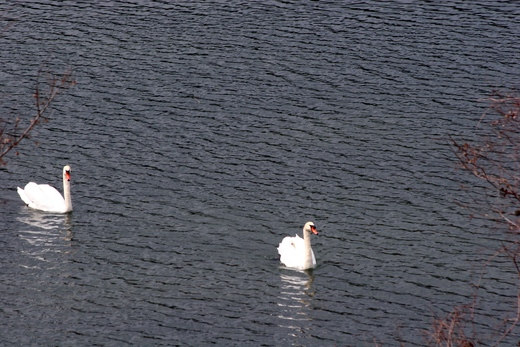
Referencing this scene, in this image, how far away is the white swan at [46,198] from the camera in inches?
1318

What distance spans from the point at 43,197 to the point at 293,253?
957cm

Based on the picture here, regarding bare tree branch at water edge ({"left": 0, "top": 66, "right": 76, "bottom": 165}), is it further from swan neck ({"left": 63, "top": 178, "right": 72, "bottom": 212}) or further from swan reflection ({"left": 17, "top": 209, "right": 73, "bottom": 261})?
swan reflection ({"left": 17, "top": 209, "right": 73, "bottom": 261})

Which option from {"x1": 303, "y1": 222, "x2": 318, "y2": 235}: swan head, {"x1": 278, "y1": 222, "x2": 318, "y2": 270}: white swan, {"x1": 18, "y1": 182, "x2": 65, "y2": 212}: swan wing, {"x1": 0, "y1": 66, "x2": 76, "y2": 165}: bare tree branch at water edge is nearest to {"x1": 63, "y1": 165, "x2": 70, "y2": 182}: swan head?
{"x1": 18, "y1": 182, "x2": 65, "y2": 212}: swan wing

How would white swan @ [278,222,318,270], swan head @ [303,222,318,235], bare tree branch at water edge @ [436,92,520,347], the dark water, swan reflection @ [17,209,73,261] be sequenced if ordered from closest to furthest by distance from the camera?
1. bare tree branch at water edge @ [436,92,520,347]
2. the dark water
3. white swan @ [278,222,318,270]
4. swan head @ [303,222,318,235]
5. swan reflection @ [17,209,73,261]

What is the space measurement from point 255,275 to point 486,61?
2043 cm

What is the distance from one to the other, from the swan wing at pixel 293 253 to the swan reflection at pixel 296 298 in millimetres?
364

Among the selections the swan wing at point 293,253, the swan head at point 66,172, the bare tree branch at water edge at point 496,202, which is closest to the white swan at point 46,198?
the swan head at point 66,172

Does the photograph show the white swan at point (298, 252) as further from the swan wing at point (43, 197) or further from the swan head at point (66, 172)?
the swan wing at point (43, 197)

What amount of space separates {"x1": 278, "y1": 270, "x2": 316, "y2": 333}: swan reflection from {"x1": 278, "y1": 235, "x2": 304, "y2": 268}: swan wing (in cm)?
36

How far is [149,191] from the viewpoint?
34.1 metres

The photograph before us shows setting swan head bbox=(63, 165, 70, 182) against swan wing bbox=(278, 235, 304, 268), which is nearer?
swan wing bbox=(278, 235, 304, 268)

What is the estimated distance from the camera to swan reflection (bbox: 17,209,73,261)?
30.5 meters

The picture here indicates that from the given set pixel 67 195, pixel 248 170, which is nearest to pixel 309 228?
pixel 248 170

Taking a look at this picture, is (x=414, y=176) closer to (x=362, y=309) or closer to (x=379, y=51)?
(x=362, y=309)
